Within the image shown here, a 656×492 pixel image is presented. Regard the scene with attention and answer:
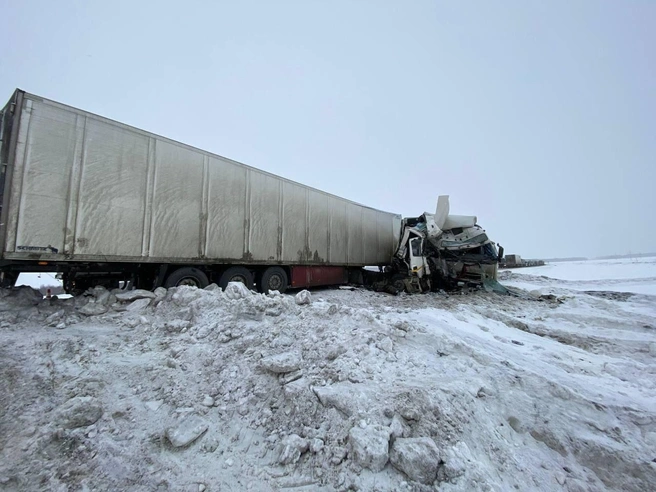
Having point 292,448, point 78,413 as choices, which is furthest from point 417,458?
point 78,413

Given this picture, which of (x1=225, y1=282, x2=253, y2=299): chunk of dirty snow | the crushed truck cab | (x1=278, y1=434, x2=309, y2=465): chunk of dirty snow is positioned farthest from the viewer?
the crushed truck cab

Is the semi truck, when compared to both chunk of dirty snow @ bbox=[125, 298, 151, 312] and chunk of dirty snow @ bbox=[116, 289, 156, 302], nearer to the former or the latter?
chunk of dirty snow @ bbox=[116, 289, 156, 302]

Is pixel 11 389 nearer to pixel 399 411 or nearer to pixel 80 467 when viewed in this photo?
pixel 80 467

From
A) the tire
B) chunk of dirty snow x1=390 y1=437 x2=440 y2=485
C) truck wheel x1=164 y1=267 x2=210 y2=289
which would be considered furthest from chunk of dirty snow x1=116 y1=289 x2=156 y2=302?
the tire

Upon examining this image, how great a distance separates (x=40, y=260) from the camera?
460 cm

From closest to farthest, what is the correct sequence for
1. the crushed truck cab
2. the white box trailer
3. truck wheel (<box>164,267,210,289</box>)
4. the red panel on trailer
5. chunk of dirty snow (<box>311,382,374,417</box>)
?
chunk of dirty snow (<box>311,382,374,417</box>) < the white box trailer < truck wheel (<box>164,267,210,289</box>) < the red panel on trailer < the crushed truck cab

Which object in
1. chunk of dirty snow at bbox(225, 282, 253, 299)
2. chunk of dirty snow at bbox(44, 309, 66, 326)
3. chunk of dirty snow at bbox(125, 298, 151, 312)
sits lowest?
chunk of dirty snow at bbox(44, 309, 66, 326)

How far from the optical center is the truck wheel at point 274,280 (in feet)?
27.6

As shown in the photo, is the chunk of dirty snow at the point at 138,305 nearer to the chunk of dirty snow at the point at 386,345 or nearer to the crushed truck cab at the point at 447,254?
the chunk of dirty snow at the point at 386,345

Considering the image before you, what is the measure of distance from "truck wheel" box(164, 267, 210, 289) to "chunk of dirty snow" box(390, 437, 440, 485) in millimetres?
5855

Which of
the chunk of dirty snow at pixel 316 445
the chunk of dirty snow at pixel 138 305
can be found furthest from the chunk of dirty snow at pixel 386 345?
the chunk of dirty snow at pixel 138 305

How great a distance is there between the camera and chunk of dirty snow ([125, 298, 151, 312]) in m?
4.70

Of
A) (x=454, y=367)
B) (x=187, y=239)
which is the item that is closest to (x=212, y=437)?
(x=454, y=367)

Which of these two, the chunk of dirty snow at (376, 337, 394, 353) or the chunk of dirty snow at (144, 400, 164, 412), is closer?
the chunk of dirty snow at (144, 400, 164, 412)
